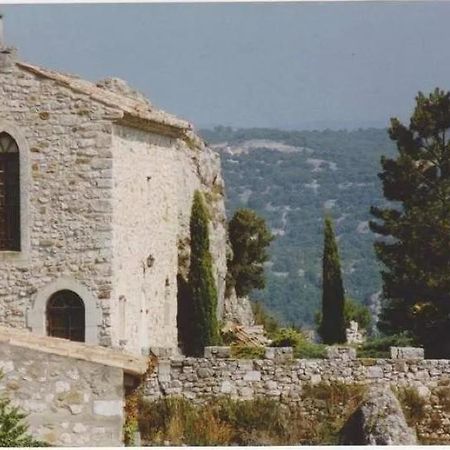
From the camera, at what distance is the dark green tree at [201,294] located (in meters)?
30.4

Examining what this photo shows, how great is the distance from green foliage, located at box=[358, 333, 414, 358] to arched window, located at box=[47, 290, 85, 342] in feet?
16.6

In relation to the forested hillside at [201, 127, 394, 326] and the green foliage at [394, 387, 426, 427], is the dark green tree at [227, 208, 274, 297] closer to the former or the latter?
the green foliage at [394, 387, 426, 427]

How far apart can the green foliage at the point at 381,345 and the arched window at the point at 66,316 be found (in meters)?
5.07

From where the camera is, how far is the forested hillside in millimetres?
80188

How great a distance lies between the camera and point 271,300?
78.1 metres

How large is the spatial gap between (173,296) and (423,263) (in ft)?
17.3

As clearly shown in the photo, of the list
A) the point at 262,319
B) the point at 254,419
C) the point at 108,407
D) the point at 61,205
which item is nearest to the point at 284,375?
the point at 254,419

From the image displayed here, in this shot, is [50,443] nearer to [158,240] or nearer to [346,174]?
[158,240]

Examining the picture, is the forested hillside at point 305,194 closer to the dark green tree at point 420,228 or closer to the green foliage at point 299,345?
the dark green tree at point 420,228

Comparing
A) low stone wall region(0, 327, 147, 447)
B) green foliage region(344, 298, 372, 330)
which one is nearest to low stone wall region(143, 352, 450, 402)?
low stone wall region(0, 327, 147, 447)

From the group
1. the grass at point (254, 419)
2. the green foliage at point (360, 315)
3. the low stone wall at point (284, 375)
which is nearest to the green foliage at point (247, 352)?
the low stone wall at point (284, 375)

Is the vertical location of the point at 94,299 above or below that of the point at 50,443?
above

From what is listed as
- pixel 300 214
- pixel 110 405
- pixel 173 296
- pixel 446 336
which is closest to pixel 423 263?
pixel 446 336

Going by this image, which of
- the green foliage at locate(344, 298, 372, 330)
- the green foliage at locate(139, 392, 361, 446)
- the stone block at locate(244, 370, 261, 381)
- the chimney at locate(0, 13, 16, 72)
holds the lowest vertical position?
the green foliage at locate(139, 392, 361, 446)
